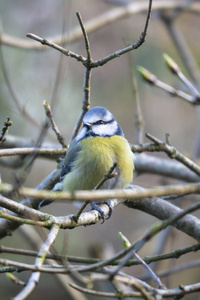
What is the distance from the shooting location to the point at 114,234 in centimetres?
649

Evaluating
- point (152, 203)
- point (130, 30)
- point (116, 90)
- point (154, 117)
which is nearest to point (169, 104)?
point (154, 117)

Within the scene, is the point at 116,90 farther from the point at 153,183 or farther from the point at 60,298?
the point at 60,298

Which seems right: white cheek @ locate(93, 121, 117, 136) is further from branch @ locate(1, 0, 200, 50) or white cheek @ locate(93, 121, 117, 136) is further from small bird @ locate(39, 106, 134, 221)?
branch @ locate(1, 0, 200, 50)

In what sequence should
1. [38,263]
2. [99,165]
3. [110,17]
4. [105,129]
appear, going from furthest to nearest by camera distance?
[110,17], [105,129], [99,165], [38,263]

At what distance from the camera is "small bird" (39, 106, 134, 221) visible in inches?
108

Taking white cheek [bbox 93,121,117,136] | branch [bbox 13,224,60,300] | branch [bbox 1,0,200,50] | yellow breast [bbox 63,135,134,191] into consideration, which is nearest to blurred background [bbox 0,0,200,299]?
branch [bbox 1,0,200,50]

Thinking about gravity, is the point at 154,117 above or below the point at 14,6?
below

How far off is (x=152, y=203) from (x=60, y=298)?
11.3 feet

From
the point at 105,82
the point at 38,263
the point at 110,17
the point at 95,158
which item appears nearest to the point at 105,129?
the point at 95,158

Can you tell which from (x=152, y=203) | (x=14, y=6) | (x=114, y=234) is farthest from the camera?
(x=14, y=6)

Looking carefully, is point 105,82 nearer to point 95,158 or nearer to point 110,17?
point 110,17

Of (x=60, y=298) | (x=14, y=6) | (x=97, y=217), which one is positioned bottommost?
(x=60, y=298)

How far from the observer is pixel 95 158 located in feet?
9.12

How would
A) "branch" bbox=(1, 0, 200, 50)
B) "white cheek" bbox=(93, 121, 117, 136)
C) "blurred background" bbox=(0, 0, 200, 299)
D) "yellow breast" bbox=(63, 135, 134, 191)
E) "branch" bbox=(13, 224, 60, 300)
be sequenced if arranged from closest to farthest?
"branch" bbox=(13, 224, 60, 300)
"yellow breast" bbox=(63, 135, 134, 191)
"white cheek" bbox=(93, 121, 117, 136)
"branch" bbox=(1, 0, 200, 50)
"blurred background" bbox=(0, 0, 200, 299)
